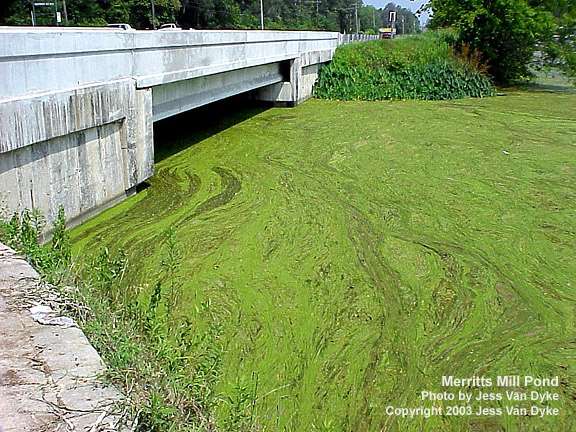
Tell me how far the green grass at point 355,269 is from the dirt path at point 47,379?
1.56 ft

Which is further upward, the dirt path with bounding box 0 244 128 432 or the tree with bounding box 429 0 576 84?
the tree with bounding box 429 0 576 84

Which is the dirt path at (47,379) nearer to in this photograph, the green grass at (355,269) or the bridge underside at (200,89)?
the green grass at (355,269)

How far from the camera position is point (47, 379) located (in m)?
1.77

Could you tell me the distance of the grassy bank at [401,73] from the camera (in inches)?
541

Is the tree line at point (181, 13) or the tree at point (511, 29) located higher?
the tree line at point (181, 13)

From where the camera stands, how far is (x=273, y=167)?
22.9 feet

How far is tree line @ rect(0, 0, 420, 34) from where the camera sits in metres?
25.5

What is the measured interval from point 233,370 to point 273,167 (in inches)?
164

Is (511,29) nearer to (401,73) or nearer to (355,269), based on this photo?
(401,73)

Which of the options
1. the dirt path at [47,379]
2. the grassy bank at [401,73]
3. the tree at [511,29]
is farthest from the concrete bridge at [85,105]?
the tree at [511,29]

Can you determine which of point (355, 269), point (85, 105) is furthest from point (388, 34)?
point (355, 269)

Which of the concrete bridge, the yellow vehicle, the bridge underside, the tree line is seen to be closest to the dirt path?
the concrete bridge

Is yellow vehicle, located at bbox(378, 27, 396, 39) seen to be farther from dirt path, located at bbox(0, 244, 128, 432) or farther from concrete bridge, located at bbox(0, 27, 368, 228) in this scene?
dirt path, located at bbox(0, 244, 128, 432)

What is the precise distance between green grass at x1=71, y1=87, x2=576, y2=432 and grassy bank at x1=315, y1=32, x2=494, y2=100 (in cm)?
579
